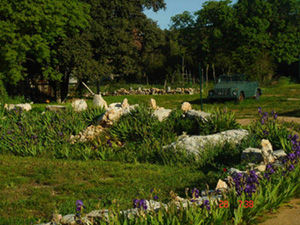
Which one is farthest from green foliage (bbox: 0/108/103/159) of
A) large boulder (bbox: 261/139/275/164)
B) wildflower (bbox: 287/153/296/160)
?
wildflower (bbox: 287/153/296/160)

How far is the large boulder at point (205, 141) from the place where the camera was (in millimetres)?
7492

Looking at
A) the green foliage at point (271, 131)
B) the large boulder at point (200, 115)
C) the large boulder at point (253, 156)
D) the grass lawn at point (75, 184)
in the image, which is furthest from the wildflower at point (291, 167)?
the large boulder at point (200, 115)

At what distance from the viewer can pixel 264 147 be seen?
584 cm

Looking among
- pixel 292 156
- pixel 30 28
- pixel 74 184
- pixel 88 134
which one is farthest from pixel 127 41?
pixel 292 156

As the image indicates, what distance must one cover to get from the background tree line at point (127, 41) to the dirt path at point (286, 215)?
17728 millimetres

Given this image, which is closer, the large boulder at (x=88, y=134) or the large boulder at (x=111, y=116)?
the large boulder at (x=88, y=134)

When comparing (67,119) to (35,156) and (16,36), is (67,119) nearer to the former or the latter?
(35,156)

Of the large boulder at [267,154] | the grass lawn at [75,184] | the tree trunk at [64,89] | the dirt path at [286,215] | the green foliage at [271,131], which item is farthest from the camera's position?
the tree trunk at [64,89]

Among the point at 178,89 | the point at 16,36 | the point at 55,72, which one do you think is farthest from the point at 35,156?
the point at 178,89

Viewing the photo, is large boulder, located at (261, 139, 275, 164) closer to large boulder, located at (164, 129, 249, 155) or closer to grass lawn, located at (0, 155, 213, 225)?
grass lawn, located at (0, 155, 213, 225)

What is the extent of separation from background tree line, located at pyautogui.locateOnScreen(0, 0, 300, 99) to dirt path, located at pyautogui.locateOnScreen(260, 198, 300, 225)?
17728 millimetres

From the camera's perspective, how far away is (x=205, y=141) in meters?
7.70

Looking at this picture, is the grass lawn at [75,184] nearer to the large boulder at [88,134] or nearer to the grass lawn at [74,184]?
the grass lawn at [74,184]
